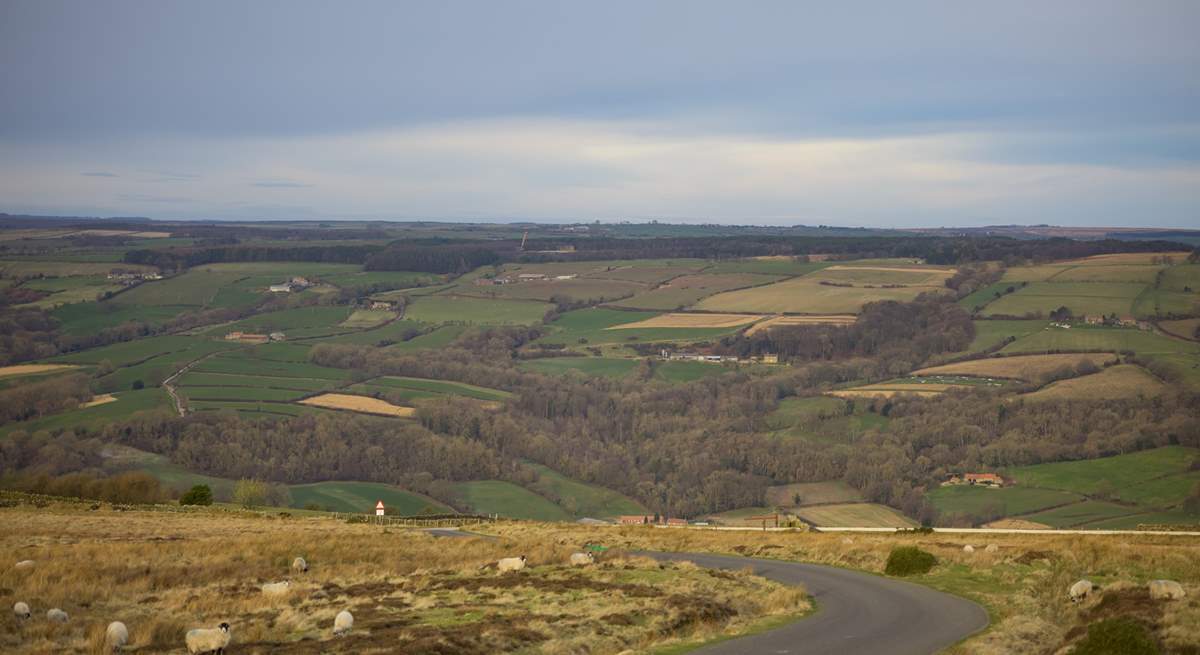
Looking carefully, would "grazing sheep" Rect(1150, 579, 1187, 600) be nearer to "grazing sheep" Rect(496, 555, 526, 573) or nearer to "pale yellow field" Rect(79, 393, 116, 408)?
"grazing sheep" Rect(496, 555, 526, 573)

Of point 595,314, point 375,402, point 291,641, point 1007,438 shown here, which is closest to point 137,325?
point 375,402

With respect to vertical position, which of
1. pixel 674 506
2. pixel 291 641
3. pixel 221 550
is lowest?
pixel 674 506

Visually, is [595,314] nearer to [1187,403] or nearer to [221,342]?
[221,342]

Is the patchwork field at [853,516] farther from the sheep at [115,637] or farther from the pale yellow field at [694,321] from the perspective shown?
the sheep at [115,637]

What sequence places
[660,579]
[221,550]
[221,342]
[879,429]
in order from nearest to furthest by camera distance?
[660,579], [221,550], [879,429], [221,342]

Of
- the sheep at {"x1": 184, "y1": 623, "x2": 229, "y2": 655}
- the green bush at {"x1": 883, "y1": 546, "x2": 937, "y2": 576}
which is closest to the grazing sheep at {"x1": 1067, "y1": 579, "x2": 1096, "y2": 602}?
the green bush at {"x1": 883, "y1": 546, "x2": 937, "y2": 576}

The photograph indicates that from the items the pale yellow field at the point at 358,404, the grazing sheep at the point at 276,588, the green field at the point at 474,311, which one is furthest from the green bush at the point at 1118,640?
the green field at the point at 474,311
